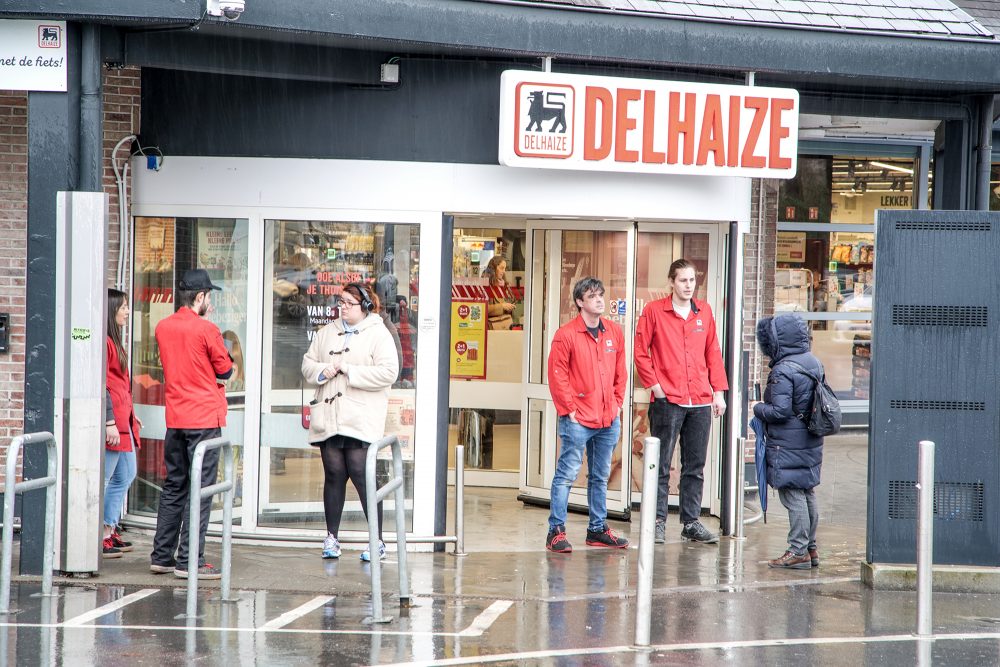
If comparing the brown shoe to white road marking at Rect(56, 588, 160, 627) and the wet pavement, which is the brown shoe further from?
white road marking at Rect(56, 588, 160, 627)

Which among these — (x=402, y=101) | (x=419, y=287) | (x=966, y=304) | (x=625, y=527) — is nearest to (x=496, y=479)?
(x=625, y=527)

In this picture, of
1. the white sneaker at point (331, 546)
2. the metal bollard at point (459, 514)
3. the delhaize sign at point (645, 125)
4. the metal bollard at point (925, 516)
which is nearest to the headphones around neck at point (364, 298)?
the metal bollard at point (459, 514)

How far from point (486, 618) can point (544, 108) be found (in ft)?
11.9

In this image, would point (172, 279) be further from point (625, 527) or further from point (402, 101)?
point (625, 527)

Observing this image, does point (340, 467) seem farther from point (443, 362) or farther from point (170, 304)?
point (170, 304)

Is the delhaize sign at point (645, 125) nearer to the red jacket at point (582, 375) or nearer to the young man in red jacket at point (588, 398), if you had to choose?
the young man in red jacket at point (588, 398)

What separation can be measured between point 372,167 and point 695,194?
2496mm

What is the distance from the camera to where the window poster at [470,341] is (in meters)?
11.7

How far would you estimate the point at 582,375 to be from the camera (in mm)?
8953

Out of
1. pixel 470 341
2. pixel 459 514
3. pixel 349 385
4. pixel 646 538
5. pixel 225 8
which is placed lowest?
pixel 459 514

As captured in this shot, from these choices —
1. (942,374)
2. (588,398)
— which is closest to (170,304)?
(588,398)

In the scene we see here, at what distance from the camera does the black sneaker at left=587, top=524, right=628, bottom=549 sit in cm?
916

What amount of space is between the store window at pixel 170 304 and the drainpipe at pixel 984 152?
20.5ft

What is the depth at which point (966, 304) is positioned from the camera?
25.6ft
